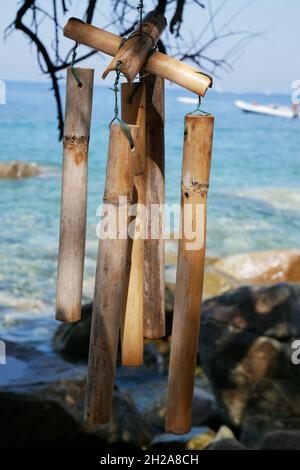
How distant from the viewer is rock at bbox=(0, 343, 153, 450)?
3.87 meters

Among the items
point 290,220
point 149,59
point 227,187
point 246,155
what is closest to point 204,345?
point 149,59

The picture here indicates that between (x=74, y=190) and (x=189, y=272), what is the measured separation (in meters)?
0.38

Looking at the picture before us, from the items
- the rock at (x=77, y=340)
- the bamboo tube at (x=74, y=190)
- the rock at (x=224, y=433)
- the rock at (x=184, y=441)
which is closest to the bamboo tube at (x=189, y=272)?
the bamboo tube at (x=74, y=190)

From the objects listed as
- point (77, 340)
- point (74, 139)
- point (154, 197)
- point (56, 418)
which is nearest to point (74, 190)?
point (74, 139)

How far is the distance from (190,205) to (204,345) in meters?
2.93

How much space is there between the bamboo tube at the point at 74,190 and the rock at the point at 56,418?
5.91 ft

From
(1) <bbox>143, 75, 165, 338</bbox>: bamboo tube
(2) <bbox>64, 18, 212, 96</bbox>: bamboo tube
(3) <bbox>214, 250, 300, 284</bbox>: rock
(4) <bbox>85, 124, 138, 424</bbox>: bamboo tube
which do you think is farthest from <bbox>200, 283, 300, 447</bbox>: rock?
(3) <bbox>214, 250, 300, 284</bbox>: rock

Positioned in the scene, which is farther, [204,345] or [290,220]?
[290,220]

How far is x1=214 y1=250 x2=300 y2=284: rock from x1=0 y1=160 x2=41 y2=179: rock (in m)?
9.34

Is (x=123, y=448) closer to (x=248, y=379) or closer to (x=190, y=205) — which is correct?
(x=248, y=379)

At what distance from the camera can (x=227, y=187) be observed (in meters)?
17.9

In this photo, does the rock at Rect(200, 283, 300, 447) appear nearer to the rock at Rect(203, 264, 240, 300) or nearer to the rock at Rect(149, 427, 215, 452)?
the rock at Rect(149, 427, 215, 452)
